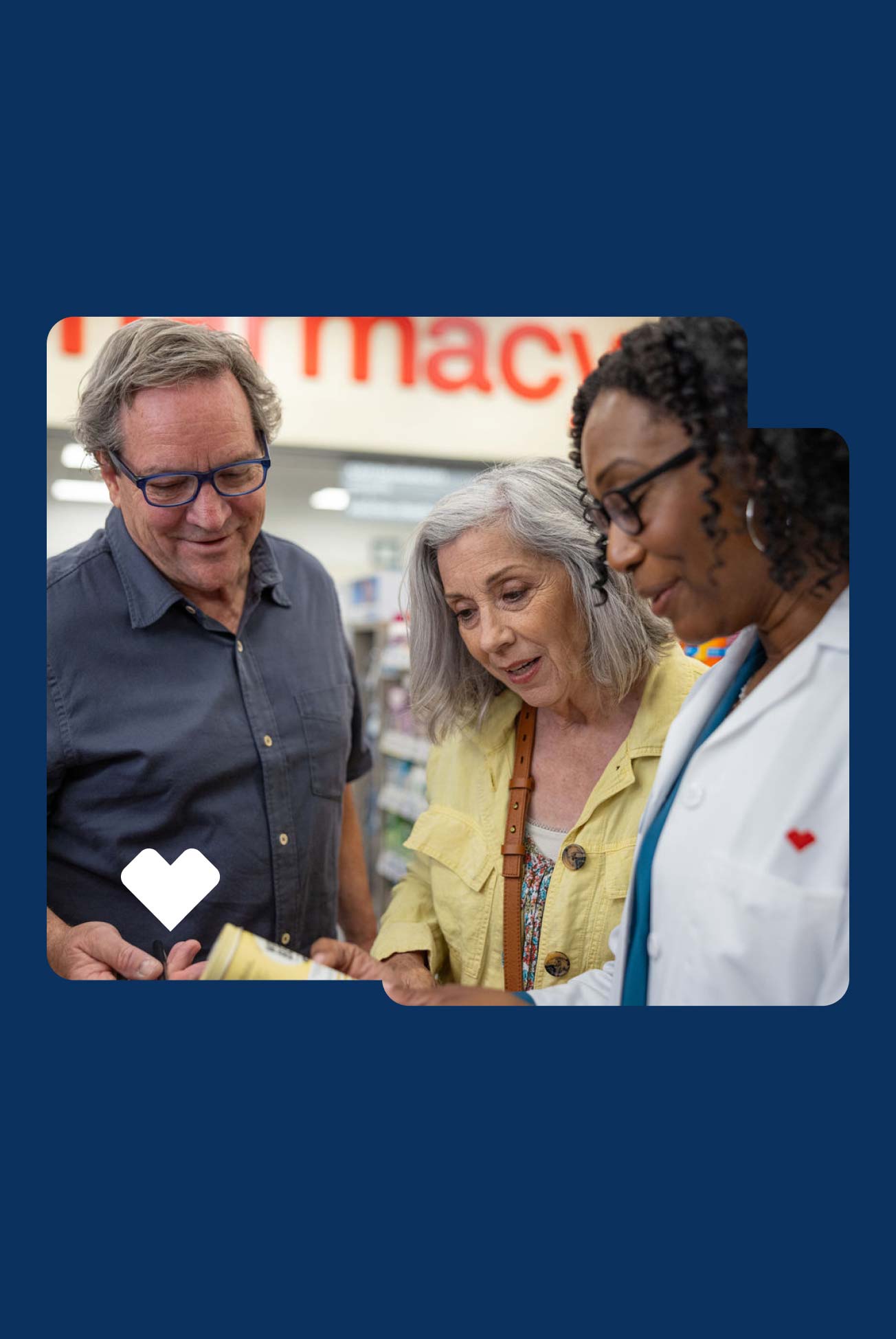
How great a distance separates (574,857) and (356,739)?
18.6 inches

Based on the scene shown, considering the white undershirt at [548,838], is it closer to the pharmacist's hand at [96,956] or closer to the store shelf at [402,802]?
the store shelf at [402,802]

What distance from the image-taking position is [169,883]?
6.04 feet

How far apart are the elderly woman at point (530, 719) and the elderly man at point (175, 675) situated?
0.79 feet

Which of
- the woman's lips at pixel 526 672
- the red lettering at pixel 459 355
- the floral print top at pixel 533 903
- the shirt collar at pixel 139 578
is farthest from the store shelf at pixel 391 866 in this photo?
the red lettering at pixel 459 355

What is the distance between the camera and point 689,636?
66.6 inches

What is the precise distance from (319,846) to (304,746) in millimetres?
180

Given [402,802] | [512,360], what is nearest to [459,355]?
[512,360]

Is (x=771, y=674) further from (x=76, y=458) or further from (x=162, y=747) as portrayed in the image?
(x=76, y=458)

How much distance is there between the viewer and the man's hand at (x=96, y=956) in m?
1.83

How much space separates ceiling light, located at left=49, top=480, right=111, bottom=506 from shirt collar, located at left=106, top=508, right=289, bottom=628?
4 cm

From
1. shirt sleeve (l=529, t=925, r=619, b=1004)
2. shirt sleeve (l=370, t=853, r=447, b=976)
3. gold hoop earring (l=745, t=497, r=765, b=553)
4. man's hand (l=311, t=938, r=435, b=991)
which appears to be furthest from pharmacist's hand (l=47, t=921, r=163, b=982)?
gold hoop earring (l=745, t=497, r=765, b=553)

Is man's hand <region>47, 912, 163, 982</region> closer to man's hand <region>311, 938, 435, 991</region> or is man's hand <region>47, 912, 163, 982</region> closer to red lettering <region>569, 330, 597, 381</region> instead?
man's hand <region>311, 938, 435, 991</region>

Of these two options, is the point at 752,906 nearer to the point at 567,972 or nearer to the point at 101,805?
the point at 567,972

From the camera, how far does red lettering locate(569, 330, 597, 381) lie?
1733 mm
